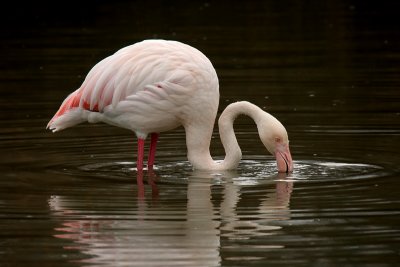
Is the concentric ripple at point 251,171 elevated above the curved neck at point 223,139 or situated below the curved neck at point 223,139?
below

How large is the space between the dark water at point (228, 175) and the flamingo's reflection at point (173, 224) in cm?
1

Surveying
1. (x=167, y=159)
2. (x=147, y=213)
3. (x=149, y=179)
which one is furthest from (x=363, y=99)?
(x=147, y=213)

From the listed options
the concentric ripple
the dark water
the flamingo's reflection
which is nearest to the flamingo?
the concentric ripple

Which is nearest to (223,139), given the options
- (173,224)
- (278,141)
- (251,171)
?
(251,171)

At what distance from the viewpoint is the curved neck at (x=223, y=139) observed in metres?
10.2

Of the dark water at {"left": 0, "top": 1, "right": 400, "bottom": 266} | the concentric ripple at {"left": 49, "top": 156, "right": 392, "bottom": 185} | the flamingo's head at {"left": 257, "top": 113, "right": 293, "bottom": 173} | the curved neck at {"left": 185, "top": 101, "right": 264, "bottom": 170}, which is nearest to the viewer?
the dark water at {"left": 0, "top": 1, "right": 400, "bottom": 266}

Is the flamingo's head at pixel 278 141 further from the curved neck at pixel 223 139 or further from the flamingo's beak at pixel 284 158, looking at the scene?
the curved neck at pixel 223 139

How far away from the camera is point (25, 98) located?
14.9 metres

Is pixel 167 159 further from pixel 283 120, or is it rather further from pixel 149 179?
pixel 283 120

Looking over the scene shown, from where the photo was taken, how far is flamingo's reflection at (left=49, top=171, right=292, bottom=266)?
730cm

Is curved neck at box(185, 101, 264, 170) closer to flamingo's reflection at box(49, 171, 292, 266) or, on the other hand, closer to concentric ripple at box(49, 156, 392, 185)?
concentric ripple at box(49, 156, 392, 185)

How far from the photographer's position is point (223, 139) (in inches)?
408

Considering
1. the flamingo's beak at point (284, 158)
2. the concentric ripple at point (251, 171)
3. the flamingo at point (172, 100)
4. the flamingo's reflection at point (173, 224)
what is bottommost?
the flamingo's reflection at point (173, 224)

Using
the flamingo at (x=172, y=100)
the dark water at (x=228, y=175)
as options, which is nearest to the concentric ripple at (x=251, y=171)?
the dark water at (x=228, y=175)
